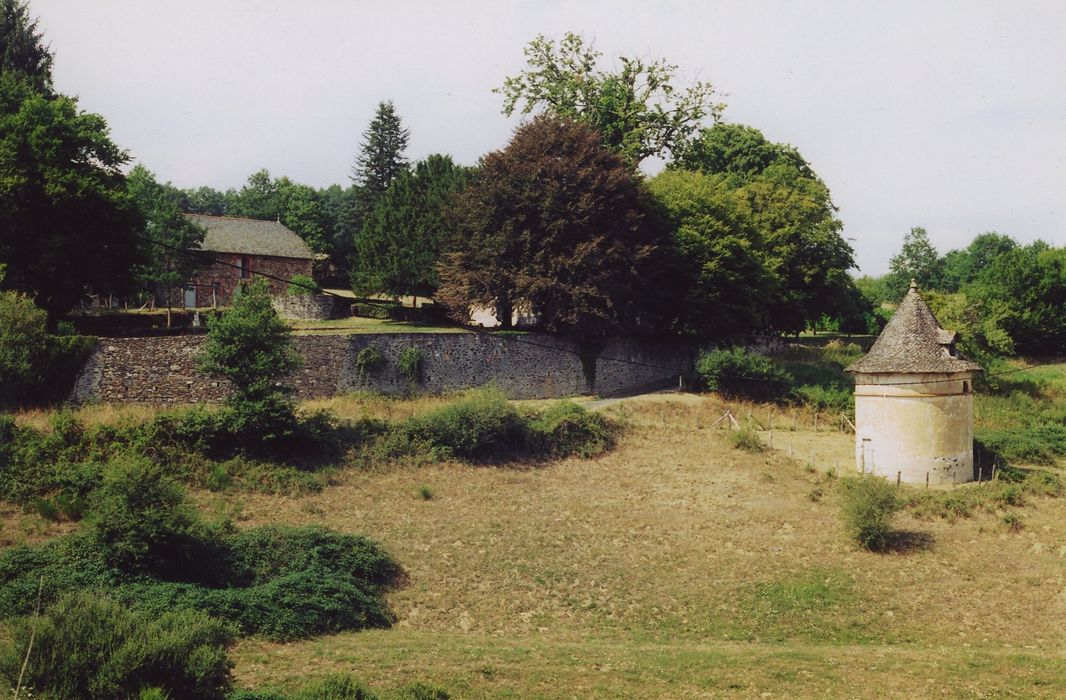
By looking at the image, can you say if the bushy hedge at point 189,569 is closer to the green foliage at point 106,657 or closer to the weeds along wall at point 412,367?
the green foliage at point 106,657


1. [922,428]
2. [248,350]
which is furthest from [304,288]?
[922,428]

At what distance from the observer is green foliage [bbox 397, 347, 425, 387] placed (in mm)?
34156

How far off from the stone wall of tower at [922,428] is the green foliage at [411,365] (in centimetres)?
1531

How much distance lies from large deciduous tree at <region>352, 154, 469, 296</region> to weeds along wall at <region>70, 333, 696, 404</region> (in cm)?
664

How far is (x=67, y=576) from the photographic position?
64.7 ft

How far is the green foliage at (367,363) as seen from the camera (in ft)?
109

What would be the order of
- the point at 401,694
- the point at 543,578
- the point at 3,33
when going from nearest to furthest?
the point at 401,694 < the point at 543,578 < the point at 3,33

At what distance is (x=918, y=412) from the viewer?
100ft

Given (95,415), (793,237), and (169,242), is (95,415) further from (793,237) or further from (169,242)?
(793,237)

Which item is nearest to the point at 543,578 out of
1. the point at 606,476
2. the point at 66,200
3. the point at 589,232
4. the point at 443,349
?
the point at 606,476

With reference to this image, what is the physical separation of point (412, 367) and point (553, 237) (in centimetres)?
723

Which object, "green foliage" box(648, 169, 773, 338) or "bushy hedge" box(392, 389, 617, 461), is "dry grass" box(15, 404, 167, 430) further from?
"green foliage" box(648, 169, 773, 338)

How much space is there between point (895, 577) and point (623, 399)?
575 inches

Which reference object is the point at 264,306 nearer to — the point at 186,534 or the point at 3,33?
the point at 186,534
